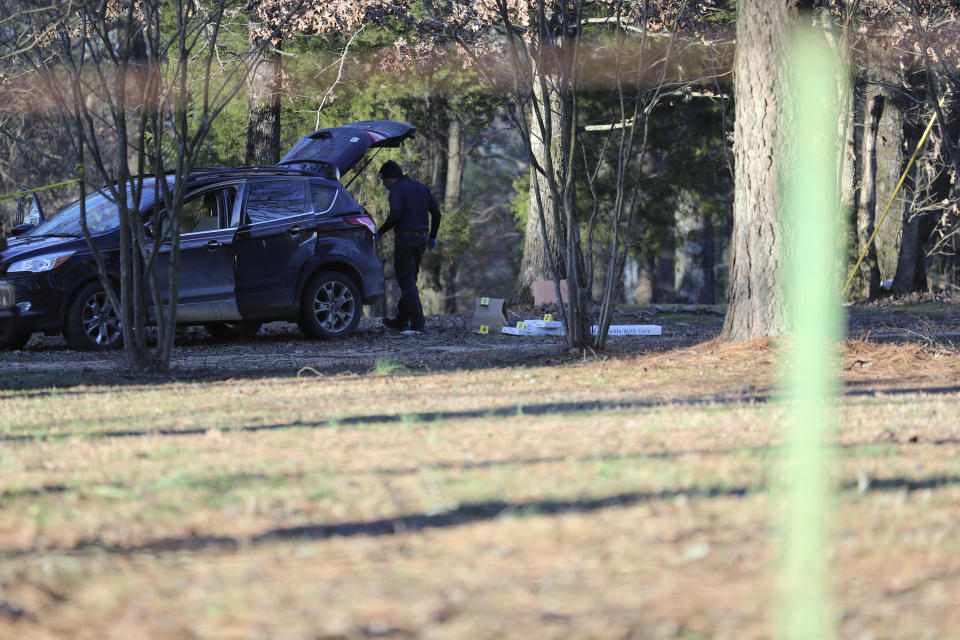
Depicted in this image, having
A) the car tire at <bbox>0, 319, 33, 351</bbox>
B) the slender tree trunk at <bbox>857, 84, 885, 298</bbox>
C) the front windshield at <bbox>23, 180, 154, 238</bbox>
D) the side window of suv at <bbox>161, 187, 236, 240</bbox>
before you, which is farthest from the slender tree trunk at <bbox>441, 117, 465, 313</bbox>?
the car tire at <bbox>0, 319, 33, 351</bbox>

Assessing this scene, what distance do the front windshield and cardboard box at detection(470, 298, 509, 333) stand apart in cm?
433

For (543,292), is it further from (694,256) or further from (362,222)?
(694,256)

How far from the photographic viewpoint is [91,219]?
1269 cm

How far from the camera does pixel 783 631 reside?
2.96m

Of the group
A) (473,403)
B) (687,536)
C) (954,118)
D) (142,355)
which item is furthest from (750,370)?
(954,118)

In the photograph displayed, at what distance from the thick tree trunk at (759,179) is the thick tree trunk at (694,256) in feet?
55.6

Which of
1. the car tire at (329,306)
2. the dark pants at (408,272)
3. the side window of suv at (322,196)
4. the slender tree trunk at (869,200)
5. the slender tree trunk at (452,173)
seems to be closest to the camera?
the car tire at (329,306)

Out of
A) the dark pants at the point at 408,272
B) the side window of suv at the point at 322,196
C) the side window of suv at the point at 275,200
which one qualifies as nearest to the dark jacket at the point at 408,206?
the dark pants at the point at 408,272

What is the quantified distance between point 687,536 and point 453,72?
21056 millimetres

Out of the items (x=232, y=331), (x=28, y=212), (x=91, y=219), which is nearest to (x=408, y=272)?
(x=232, y=331)

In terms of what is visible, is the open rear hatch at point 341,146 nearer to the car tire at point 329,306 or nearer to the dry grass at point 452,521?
the car tire at point 329,306

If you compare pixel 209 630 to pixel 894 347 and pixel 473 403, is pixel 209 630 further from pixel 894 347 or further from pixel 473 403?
pixel 894 347

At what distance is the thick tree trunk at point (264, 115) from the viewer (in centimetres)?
1919

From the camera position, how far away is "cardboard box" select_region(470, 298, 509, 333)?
1503 cm
